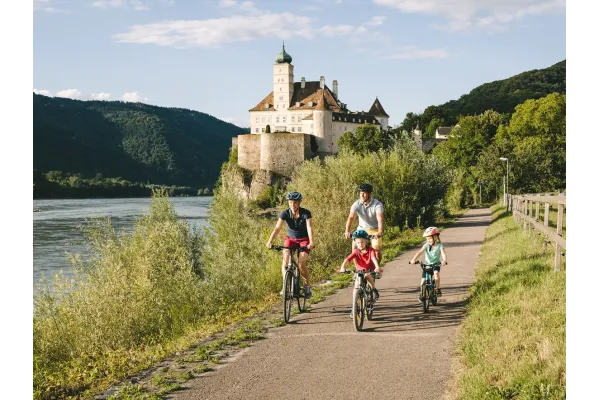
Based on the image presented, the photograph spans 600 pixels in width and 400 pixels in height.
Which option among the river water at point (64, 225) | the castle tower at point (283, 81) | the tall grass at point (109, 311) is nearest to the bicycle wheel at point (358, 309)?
the tall grass at point (109, 311)

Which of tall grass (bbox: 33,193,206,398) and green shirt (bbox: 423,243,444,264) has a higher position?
green shirt (bbox: 423,243,444,264)


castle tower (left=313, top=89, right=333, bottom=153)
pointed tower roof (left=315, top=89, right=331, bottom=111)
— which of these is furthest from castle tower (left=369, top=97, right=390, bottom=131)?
castle tower (left=313, top=89, right=333, bottom=153)

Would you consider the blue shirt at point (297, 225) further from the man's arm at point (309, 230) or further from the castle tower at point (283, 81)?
the castle tower at point (283, 81)

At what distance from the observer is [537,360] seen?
208 inches

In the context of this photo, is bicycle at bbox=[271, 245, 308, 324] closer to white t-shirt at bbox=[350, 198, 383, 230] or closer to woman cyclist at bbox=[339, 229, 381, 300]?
woman cyclist at bbox=[339, 229, 381, 300]

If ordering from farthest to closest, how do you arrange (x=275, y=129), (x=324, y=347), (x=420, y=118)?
(x=420, y=118)
(x=275, y=129)
(x=324, y=347)

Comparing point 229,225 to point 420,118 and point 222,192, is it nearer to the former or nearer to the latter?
point 222,192

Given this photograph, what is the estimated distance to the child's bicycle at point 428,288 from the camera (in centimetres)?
836

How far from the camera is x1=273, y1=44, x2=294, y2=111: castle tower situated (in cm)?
10188

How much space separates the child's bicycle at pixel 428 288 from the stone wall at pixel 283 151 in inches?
3245

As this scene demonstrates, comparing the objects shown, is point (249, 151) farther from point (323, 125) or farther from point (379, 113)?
point (379, 113)

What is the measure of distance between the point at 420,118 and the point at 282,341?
115 m

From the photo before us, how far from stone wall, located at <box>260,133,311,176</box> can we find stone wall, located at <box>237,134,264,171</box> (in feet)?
9.51

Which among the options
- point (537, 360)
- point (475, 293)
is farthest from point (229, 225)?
point (537, 360)
